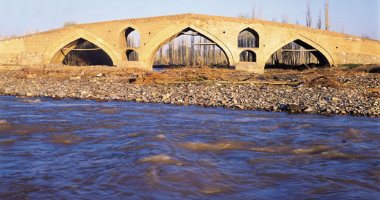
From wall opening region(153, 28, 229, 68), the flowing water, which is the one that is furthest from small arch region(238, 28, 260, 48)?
the flowing water

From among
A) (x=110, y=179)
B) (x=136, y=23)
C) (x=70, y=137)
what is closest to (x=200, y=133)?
(x=70, y=137)

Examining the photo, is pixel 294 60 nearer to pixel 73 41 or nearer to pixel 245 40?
pixel 245 40

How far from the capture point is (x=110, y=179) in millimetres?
4090

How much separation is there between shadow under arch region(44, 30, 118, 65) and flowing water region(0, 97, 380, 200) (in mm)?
18001

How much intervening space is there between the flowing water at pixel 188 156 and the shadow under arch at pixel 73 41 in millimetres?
18001

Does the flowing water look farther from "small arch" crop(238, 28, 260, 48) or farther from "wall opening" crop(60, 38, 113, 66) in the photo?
"wall opening" crop(60, 38, 113, 66)

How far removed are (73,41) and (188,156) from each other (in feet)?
79.0

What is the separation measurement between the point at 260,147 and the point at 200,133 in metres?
1.32

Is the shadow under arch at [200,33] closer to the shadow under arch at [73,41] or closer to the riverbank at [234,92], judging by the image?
the shadow under arch at [73,41]

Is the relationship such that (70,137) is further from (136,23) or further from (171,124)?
(136,23)

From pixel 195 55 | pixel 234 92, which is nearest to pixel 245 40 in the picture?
pixel 195 55

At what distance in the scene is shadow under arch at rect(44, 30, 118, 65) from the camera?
26.6 m

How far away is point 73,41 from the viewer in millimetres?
27516

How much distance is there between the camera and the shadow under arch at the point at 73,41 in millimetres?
26609
